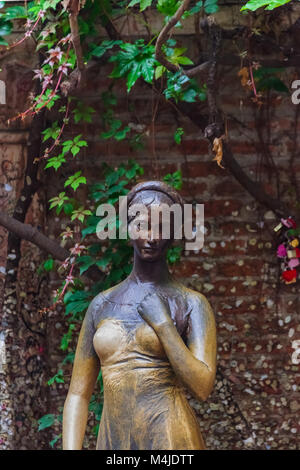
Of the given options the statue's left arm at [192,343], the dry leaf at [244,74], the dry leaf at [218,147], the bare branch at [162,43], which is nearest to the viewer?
the statue's left arm at [192,343]

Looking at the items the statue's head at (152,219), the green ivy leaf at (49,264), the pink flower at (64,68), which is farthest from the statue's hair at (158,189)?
the green ivy leaf at (49,264)

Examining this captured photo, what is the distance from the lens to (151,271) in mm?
2619

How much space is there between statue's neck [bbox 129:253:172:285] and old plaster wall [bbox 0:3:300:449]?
1.41 meters

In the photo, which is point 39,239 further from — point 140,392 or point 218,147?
point 140,392

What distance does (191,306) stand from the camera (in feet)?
8.43


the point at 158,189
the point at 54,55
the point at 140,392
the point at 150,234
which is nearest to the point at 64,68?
the point at 54,55

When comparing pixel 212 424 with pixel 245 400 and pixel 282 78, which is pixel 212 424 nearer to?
pixel 245 400

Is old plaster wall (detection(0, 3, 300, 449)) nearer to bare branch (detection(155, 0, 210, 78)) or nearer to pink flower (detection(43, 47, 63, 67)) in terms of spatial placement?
bare branch (detection(155, 0, 210, 78))

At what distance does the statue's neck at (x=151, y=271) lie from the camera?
103 inches

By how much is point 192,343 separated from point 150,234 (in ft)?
1.29

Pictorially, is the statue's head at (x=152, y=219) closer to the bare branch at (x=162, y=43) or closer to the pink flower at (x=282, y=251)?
the bare branch at (x=162, y=43)

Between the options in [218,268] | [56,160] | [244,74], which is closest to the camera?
[56,160]

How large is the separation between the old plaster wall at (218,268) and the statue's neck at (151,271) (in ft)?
4.64

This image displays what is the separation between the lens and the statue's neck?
2.62 metres
